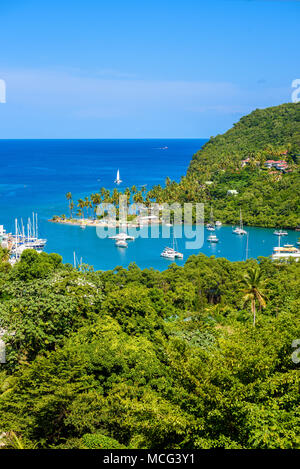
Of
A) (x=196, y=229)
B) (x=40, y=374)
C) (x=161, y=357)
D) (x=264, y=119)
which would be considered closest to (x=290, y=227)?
(x=196, y=229)

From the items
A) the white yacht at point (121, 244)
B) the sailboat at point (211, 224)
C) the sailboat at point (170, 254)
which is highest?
the sailboat at point (211, 224)

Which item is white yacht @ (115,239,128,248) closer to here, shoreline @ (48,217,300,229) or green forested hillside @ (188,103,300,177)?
shoreline @ (48,217,300,229)

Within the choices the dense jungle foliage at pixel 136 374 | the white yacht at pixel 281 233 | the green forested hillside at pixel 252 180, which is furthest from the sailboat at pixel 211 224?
the dense jungle foliage at pixel 136 374

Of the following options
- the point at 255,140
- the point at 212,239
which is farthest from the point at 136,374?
the point at 255,140

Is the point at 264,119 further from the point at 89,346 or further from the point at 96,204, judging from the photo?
the point at 89,346

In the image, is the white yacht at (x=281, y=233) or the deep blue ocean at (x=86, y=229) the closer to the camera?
the deep blue ocean at (x=86, y=229)

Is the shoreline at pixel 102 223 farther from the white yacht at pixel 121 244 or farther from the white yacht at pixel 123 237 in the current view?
the white yacht at pixel 121 244

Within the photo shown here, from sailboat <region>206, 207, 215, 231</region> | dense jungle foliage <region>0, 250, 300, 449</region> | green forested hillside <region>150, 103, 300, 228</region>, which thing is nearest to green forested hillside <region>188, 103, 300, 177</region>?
green forested hillside <region>150, 103, 300, 228</region>

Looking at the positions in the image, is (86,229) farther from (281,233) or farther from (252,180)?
(252,180)
